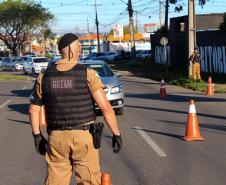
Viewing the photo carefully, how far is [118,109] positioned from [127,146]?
5.38 metres

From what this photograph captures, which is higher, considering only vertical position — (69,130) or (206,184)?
(69,130)

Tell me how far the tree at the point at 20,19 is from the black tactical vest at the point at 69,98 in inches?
3318

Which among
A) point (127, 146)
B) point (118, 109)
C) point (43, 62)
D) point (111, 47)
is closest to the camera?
point (127, 146)

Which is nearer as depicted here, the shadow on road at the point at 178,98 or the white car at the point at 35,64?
the shadow on road at the point at 178,98

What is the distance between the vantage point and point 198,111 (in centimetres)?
1636

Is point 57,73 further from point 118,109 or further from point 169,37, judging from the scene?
point 169,37

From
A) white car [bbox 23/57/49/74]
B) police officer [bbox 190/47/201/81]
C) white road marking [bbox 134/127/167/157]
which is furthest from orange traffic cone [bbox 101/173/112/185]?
white car [bbox 23/57/49/74]

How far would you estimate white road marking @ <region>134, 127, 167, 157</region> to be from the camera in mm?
9689

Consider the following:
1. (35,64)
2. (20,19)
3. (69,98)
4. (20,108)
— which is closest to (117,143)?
(69,98)

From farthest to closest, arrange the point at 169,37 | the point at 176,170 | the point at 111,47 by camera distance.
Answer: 1. the point at 111,47
2. the point at 169,37
3. the point at 176,170

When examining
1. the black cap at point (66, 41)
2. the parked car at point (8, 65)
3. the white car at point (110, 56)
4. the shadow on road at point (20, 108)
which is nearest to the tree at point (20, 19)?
the white car at point (110, 56)

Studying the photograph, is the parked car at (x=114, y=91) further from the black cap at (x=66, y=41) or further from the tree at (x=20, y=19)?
the tree at (x=20, y=19)

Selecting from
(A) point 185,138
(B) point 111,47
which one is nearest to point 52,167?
(A) point 185,138

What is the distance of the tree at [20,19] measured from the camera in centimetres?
8775
